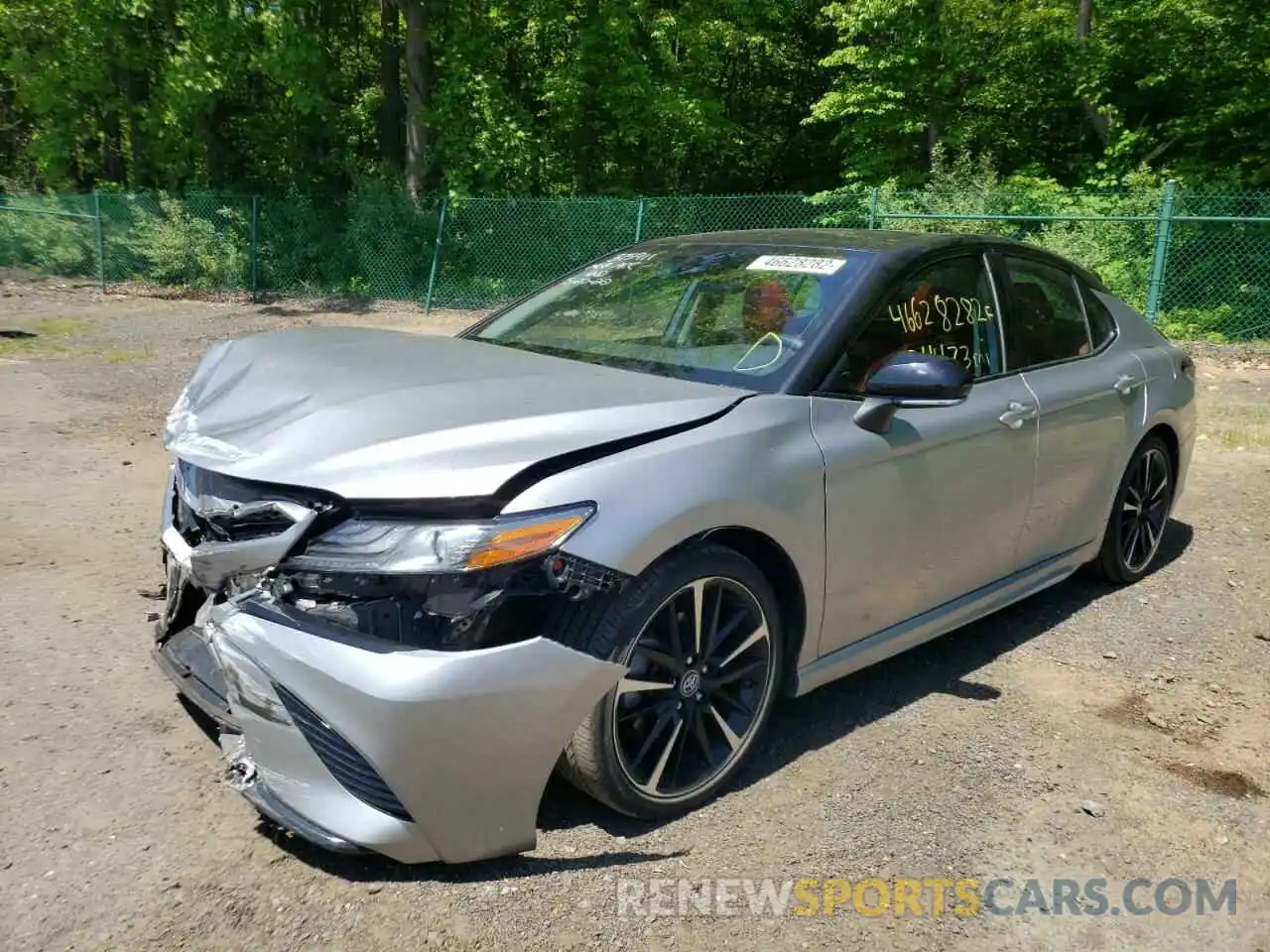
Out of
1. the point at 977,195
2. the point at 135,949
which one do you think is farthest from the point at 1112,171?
the point at 135,949

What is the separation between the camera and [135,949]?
2270mm

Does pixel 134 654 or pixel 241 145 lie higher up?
pixel 241 145

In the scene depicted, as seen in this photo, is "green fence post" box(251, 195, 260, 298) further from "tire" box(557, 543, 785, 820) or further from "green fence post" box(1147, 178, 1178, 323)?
"tire" box(557, 543, 785, 820)

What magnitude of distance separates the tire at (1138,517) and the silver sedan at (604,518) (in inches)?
21.6

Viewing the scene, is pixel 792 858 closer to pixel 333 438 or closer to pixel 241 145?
pixel 333 438

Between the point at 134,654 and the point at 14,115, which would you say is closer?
the point at 134,654

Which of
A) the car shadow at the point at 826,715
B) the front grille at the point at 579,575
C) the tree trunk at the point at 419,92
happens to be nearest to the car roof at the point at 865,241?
the car shadow at the point at 826,715

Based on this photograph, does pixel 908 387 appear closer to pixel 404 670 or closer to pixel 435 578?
pixel 435 578

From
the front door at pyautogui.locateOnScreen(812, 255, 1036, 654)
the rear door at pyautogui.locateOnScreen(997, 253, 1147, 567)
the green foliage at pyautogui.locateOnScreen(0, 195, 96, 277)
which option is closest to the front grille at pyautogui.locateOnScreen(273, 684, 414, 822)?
the front door at pyautogui.locateOnScreen(812, 255, 1036, 654)

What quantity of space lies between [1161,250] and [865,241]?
1004cm

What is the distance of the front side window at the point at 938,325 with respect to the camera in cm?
334

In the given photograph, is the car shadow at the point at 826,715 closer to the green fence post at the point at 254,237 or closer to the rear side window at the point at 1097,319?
the rear side window at the point at 1097,319

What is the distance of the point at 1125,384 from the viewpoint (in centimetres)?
447

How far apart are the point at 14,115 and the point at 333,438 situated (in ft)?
109
